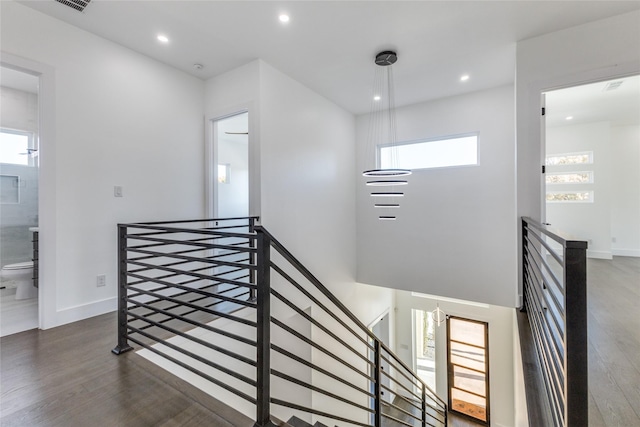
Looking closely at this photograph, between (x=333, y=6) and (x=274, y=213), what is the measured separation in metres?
2.36

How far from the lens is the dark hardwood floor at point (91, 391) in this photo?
158 centimetres

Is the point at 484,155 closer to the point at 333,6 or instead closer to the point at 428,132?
the point at 428,132

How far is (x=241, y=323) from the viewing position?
2.50m

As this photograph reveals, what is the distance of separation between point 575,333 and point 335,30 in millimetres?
3139

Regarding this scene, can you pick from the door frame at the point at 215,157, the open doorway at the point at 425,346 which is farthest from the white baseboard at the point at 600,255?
the door frame at the point at 215,157

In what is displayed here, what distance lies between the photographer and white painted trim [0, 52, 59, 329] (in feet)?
8.48

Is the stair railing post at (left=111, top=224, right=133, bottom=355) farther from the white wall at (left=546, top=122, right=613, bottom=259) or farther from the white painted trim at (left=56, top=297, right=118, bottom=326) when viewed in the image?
the white wall at (left=546, top=122, right=613, bottom=259)

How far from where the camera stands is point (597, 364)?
6.34 ft

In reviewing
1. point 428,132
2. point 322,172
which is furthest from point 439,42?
point 322,172

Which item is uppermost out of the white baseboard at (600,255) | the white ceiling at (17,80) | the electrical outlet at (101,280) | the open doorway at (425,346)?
the white ceiling at (17,80)

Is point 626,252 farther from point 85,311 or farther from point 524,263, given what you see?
point 85,311

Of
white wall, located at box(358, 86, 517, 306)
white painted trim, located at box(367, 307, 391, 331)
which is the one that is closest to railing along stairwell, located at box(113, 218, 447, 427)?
white painted trim, located at box(367, 307, 391, 331)

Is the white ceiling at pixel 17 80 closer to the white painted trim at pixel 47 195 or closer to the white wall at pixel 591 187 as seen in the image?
the white painted trim at pixel 47 195

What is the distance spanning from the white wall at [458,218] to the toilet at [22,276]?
526 cm
